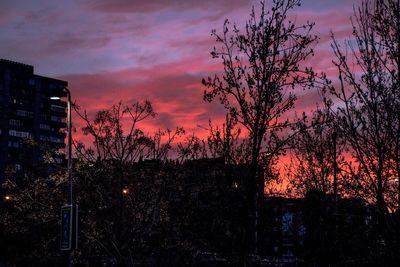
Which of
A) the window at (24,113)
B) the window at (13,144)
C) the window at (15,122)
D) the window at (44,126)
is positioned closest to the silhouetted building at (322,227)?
the window at (13,144)

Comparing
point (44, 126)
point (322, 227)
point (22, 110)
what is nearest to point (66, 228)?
point (322, 227)

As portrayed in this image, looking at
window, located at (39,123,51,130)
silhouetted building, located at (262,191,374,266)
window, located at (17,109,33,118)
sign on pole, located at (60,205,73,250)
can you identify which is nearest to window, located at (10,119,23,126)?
window, located at (17,109,33,118)

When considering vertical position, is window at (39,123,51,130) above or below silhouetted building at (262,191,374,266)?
above

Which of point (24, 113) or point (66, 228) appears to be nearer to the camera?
point (66, 228)

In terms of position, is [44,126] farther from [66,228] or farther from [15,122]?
[66,228]

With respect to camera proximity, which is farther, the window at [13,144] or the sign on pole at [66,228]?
the window at [13,144]

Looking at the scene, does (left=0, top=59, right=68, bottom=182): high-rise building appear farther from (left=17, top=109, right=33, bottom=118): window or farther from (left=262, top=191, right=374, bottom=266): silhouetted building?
(left=262, top=191, right=374, bottom=266): silhouetted building

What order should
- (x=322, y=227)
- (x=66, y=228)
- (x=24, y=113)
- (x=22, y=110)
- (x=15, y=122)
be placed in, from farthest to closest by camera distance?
(x=24, y=113) → (x=22, y=110) → (x=15, y=122) → (x=322, y=227) → (x=66, y=228)

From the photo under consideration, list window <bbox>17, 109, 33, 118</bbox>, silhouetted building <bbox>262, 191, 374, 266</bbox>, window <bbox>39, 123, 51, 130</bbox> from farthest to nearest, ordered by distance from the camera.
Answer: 1. window <bbox>39, 123, 51, 130</bbox>
2. window <bbox>17, 109, 33, 118</bbox>
3. silhouetted building <bbox>262, 191, 374, 266</bbox>

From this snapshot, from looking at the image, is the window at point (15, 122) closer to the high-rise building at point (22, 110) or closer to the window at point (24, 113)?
the high-rise building at point (22, 110)

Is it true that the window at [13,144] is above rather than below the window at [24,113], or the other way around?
below

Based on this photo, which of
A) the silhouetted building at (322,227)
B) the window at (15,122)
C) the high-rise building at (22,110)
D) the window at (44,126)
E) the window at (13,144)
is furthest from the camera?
the window at (44,126)

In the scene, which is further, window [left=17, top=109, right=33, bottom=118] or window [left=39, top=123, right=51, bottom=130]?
window [left=39, top=123, right=51, bottom=130]

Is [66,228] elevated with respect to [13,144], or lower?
lower
